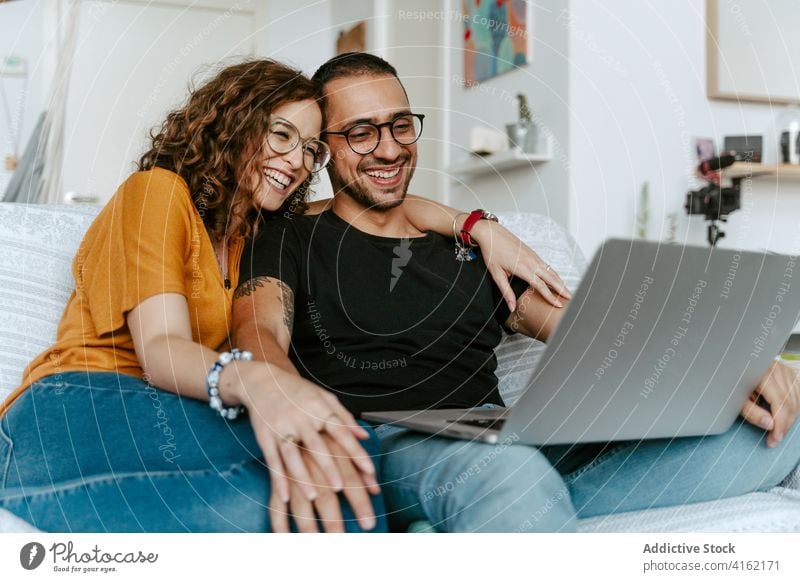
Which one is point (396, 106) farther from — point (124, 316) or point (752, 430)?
point (752, 430)

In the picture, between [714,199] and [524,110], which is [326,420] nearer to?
[714,199]

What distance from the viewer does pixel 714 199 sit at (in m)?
1.83

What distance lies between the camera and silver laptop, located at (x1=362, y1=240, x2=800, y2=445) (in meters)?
0.55

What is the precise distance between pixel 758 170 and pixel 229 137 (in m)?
1.45

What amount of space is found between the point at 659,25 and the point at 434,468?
174 cm

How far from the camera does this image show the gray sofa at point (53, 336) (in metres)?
0.77

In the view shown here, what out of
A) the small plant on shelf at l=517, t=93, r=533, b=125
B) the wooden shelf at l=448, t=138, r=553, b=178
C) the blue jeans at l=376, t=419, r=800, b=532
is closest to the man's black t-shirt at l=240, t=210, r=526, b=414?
the blue jeans at l=376, t=419, r=800, b=532

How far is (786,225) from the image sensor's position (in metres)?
2.15

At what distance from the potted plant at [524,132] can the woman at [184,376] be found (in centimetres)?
107

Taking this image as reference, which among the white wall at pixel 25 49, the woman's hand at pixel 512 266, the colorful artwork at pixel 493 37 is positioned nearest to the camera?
the woman's hand at pixel 512 266

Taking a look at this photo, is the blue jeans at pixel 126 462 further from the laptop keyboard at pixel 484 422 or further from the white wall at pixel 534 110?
the white wall at pixel 534 110

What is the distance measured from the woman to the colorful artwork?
123 cm

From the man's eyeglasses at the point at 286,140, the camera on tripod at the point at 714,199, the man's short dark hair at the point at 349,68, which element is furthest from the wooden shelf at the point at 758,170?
the man's eyeglasses at the point at 286,140

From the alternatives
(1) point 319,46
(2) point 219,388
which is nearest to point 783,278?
(2) point 219,388
